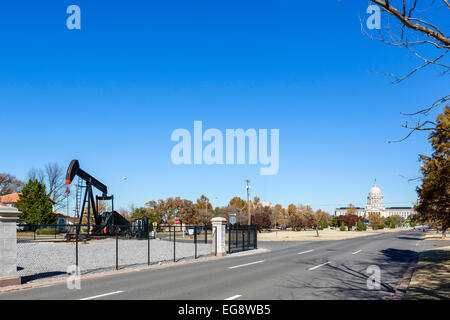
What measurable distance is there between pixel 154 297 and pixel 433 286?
8639 mm

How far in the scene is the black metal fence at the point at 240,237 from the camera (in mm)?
27645

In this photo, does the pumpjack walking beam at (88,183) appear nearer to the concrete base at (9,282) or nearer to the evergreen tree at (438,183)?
the concrete base at (9,282)

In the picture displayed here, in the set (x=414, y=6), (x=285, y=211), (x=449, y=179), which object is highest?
(x=414, y=6)

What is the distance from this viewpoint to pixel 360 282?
44.1 ft

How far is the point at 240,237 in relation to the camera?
2927 centimetres

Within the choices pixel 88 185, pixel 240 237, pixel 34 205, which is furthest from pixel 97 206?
pixel 34 205

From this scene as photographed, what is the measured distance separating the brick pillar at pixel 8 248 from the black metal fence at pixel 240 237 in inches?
627

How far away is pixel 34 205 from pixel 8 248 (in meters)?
54.0

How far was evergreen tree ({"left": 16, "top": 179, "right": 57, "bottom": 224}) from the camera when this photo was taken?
60594mm

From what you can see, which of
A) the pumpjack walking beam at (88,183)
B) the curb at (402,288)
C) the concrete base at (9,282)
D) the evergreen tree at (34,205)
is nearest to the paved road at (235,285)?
the curb at (402,288)
